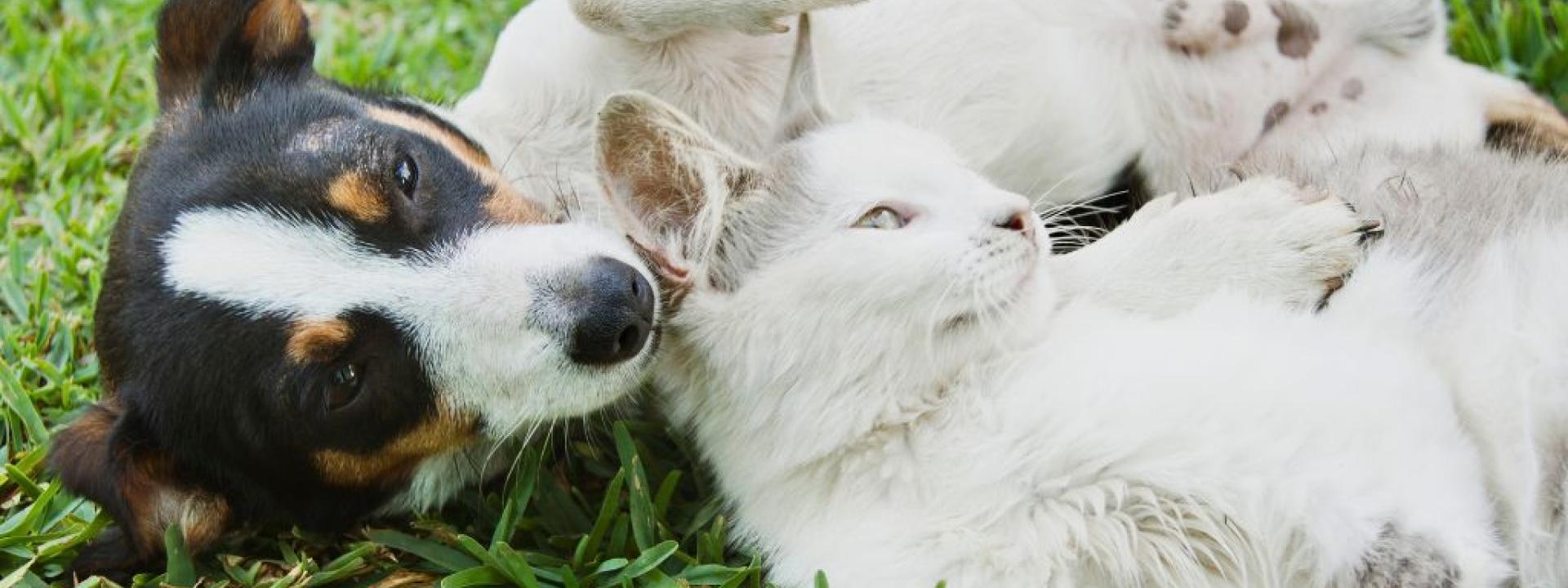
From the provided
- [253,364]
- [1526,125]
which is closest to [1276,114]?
[1526,125]

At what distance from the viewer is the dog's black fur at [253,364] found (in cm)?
284

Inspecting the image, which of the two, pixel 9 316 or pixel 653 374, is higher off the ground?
pixel 653 374

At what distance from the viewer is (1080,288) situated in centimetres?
297

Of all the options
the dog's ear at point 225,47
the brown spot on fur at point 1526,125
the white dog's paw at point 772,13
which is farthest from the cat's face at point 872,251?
the brown spot on fur at point 1526,125

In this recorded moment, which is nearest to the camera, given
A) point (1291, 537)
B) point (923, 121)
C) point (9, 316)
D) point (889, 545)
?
point (1291, 537)

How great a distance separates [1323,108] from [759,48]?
1485mm

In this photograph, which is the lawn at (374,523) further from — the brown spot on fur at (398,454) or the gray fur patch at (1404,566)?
the gray fur patch at (1404,566)

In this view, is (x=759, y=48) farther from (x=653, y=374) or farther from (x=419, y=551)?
(x=419, y=551)

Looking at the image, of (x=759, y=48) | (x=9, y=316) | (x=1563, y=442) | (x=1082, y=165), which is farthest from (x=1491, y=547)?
(x=9, y=316)

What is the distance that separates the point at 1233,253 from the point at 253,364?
1.93 meters

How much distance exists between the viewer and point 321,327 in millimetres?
2791

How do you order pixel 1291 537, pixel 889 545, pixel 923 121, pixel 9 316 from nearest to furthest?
1. pixel 1291 537
2. pixel 889 545
3. pixel 923 121
4. pixel 9 316

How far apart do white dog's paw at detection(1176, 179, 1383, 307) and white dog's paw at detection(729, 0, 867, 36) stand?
3.27ft

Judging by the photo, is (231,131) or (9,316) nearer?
(231,131)
